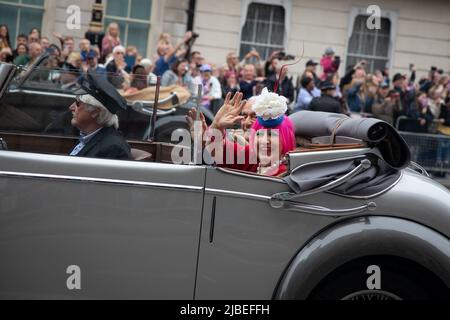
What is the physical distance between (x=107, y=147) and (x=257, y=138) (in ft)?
2.93

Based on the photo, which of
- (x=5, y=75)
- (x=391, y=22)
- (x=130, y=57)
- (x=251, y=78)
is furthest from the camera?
(x=391, y=22)

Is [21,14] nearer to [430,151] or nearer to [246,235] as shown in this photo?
[430,151]

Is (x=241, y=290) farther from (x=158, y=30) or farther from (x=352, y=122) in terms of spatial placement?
(x=158, y=30)

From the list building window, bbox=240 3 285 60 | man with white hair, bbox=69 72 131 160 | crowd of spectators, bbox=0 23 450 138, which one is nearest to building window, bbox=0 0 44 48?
crowd of spectators, bbox=0 23 450 138

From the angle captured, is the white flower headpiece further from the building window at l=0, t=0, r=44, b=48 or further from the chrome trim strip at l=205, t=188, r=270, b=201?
the building window at l=0, t=0, r=44, b=48

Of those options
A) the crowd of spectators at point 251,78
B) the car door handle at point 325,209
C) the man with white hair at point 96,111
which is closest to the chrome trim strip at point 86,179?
the car door handle at point 325,209

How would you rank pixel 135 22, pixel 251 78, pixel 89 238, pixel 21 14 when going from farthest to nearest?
pixel 135 22
pixel 21 14
pixel 251 78
pixel 89 238

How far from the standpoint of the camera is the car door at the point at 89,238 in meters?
4.23

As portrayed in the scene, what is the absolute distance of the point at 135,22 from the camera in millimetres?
21969

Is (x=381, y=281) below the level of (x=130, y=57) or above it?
below

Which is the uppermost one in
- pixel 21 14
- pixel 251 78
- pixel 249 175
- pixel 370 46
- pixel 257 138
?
pixel 370 46

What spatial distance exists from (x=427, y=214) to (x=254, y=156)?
3.47 ft

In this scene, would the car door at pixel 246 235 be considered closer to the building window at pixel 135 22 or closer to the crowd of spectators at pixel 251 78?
the crowd of spectators at pixel 251 78

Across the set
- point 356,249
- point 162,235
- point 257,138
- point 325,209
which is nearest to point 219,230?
point 162,235
